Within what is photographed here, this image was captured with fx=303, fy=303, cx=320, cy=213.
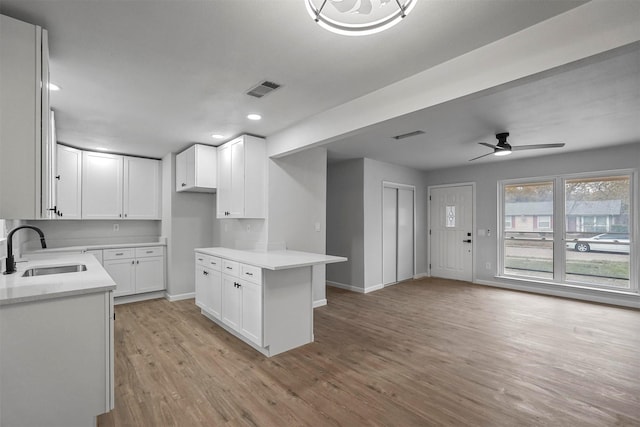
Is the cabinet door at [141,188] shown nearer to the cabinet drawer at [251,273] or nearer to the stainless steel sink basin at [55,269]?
the stainless steel sink basin at [55,269]

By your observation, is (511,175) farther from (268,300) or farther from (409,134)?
(268,300)

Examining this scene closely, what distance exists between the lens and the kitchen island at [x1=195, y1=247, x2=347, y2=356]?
114 inches

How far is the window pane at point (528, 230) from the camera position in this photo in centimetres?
543

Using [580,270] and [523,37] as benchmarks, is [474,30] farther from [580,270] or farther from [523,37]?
[580,270]

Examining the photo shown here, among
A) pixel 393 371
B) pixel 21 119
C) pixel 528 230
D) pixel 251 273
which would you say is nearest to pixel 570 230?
pixel 528 230

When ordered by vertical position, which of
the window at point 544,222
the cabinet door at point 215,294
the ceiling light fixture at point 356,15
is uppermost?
the ceiling light fixture at point 356,15

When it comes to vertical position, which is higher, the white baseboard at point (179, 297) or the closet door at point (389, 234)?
the closet door at point (389, 234)

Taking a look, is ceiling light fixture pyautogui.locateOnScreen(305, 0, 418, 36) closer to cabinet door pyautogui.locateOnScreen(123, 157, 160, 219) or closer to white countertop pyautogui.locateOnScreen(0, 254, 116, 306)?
white countertop pyautogui.locateOnScreen(0, 254, 116, 306)

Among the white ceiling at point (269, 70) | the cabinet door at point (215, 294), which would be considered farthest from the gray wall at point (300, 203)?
the cabinet door at point (215, 294)

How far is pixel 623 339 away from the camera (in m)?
3.34

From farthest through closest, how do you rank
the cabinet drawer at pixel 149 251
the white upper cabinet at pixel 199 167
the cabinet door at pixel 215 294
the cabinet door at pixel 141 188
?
the cabinet door at pixel 141 188
the cabinet drawer at pixel 149 251
the white upper cabinet at pixel 199 167
the cabinet door at pixel 215 294

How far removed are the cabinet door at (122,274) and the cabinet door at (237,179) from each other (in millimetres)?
2073

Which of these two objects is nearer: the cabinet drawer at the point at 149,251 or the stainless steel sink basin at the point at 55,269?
the stainless steel sink basin at the point at 55,269

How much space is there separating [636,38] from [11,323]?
11.1 feet
